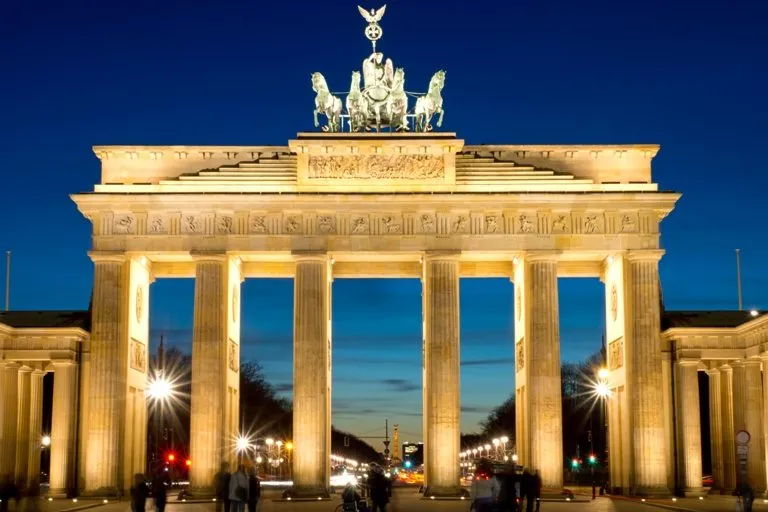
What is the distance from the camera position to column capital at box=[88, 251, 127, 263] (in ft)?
213

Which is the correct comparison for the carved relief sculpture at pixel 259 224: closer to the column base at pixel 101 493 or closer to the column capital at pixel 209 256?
the column capital at pixel 209 256

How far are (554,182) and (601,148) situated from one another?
3387 millimetres

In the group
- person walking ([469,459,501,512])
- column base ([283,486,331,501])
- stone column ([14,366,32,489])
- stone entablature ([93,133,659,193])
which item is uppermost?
stone entablature ([93,133,659,193])

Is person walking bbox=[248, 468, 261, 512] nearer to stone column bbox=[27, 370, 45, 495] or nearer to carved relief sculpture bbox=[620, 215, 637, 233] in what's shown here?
stone column bbox=[27, 370, 45, 495]

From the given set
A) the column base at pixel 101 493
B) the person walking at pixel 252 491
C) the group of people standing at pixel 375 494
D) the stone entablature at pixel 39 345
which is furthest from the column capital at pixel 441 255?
the person walking at pixel 252 491

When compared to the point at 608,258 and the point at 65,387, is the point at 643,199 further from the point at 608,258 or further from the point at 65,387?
the point at 65,387

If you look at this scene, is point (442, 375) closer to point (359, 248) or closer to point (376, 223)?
point (359, 248)

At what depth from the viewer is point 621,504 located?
191 feet

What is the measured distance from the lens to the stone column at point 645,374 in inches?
2507

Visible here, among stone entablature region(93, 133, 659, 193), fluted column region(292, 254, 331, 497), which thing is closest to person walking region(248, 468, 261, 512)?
fluted column region(292, 254, 331, 497)

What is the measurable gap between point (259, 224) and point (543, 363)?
1633cm

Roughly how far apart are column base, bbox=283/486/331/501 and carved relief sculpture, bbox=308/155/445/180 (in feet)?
52.8

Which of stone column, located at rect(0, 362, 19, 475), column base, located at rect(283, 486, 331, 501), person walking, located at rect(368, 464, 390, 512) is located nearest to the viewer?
person walking, located at rect(368, 464, 390, 512)

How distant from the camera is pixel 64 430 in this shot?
210 feet
